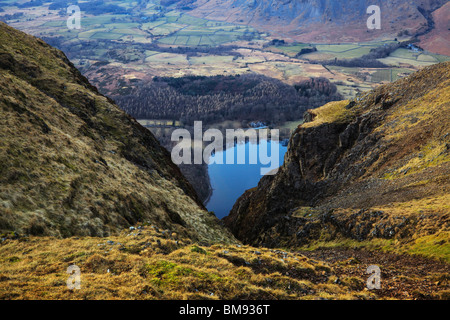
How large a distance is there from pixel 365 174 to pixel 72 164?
31435mm

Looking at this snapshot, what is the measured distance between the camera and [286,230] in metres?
37.8

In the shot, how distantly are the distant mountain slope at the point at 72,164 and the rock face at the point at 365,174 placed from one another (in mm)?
10817

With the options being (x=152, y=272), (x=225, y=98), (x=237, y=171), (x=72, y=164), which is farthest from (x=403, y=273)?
(x=225, y=98)

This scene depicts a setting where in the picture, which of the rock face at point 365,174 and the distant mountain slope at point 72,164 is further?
the rock face at point 365,174

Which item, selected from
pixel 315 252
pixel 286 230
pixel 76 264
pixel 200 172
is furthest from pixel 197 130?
pixel 76 264

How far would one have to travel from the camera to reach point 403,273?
19.4 metres

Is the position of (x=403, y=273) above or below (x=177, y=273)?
below

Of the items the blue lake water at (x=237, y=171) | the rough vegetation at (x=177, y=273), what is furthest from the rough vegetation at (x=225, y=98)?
the rough vegetation at (x=177, y=273)

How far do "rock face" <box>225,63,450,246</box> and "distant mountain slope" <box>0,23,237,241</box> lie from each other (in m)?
10.8

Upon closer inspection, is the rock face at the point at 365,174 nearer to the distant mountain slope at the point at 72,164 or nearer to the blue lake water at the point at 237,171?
the distant mountain slope at the point at 72,164

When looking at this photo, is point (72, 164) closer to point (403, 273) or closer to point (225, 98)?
point (403, 273)

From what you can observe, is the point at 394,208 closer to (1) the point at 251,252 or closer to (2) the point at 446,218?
(2) the point at 446,218

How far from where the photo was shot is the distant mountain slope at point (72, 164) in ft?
69.1

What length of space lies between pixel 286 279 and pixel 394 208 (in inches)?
613
